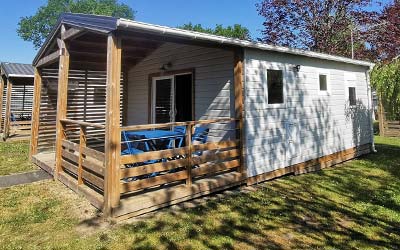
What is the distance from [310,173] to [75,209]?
536 cm

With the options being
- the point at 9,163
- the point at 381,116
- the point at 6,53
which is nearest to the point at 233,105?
the point at 9,163

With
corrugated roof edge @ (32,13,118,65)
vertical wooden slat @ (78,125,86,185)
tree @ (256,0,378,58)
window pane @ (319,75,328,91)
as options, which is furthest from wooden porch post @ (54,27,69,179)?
tree @ (256,0,378,58)

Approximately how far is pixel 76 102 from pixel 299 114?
6.98 m

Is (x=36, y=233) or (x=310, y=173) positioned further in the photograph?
(x=310, y=173)

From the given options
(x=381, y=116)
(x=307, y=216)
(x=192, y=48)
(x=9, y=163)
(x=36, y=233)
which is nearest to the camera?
(x=36, y=233)

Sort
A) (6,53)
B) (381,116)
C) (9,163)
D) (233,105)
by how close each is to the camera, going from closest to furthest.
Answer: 1. (233,105)
2. (9,163)
3. (381,116)
4. (6,53)

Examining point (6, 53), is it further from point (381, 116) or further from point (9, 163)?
point (381, 116)

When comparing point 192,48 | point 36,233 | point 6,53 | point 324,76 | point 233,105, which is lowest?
point 36,233

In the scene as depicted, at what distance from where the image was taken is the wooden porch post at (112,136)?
165 inches

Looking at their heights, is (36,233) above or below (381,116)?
below

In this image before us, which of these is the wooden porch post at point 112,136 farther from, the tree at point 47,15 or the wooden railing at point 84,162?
the tree at point 47,15

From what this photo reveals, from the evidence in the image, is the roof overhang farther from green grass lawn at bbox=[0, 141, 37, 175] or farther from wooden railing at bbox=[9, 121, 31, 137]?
wooden railing at bbox=[9, 121, 31, 137]

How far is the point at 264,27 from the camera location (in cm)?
1938

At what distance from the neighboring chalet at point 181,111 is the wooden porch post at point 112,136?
14 millimetres
